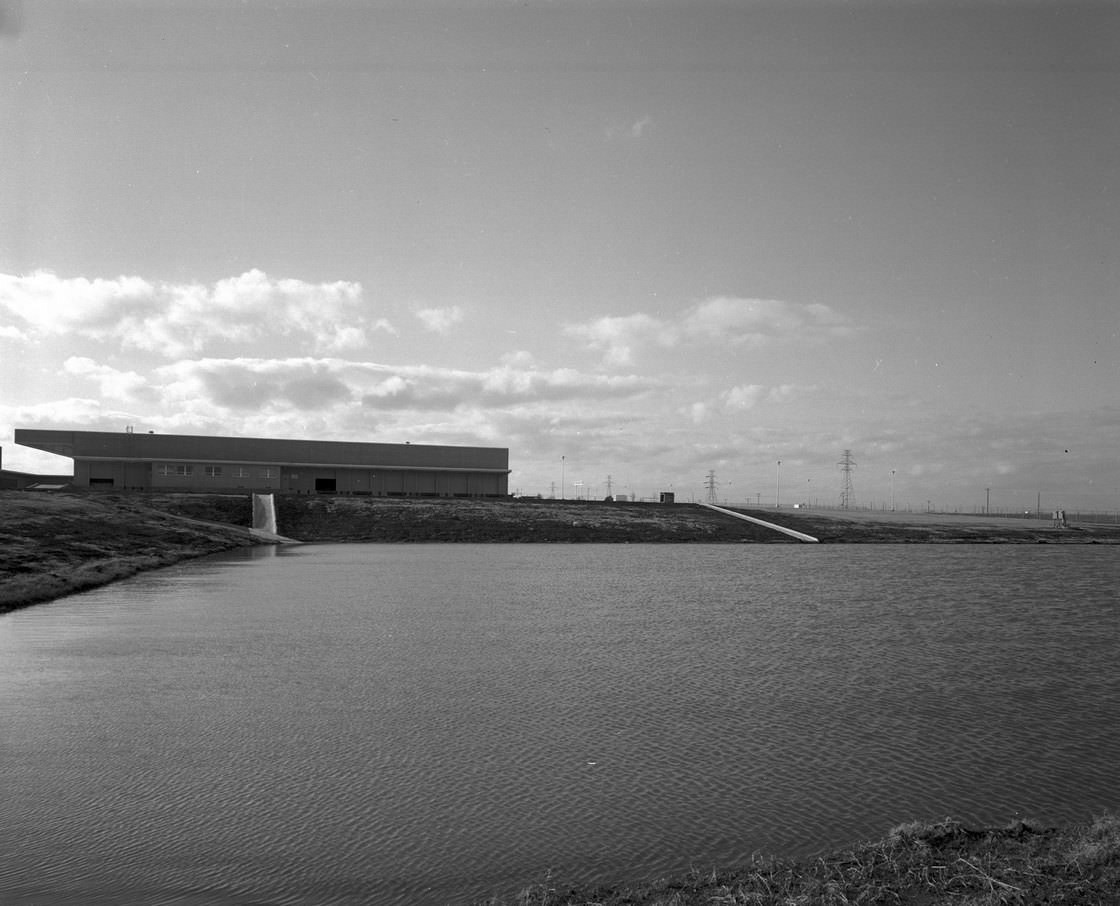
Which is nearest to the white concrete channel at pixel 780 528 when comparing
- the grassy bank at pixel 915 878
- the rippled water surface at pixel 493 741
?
the rippled water surface at pixel 493 741

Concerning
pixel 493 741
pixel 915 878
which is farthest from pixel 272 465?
pixel 915 878

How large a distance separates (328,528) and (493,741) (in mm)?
62156

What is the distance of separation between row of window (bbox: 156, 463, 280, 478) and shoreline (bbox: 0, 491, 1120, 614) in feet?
52.4

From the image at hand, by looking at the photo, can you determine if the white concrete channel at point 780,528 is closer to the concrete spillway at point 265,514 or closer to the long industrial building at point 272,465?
the long industrial building at point 272,465

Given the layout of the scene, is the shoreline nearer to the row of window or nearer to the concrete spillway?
the concrete spillway

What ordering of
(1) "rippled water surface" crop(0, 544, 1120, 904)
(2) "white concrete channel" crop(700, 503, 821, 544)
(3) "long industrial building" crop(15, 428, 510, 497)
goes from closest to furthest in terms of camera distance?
(1) "rippled water surface" crop(0, 544, 1120, 904), (2) "white concrete channel" crop(700, 503, 821, 544), (3) "long industrial building" crop(15, 428, 510, 497)

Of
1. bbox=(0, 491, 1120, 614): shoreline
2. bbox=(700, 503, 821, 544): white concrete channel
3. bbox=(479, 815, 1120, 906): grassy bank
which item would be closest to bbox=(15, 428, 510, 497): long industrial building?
bbox=(0, 491, 1120, 614): shoreline

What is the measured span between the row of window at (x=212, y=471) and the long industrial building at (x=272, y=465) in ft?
0.33

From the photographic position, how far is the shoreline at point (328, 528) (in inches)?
1294

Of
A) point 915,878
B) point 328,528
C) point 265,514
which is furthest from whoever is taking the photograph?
point 265,514

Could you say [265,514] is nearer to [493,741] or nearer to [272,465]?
[272,465]

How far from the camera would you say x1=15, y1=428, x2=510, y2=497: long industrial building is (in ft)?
295

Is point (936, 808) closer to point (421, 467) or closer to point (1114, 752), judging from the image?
point (1114, 752)

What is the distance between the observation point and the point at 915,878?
5.70 m
